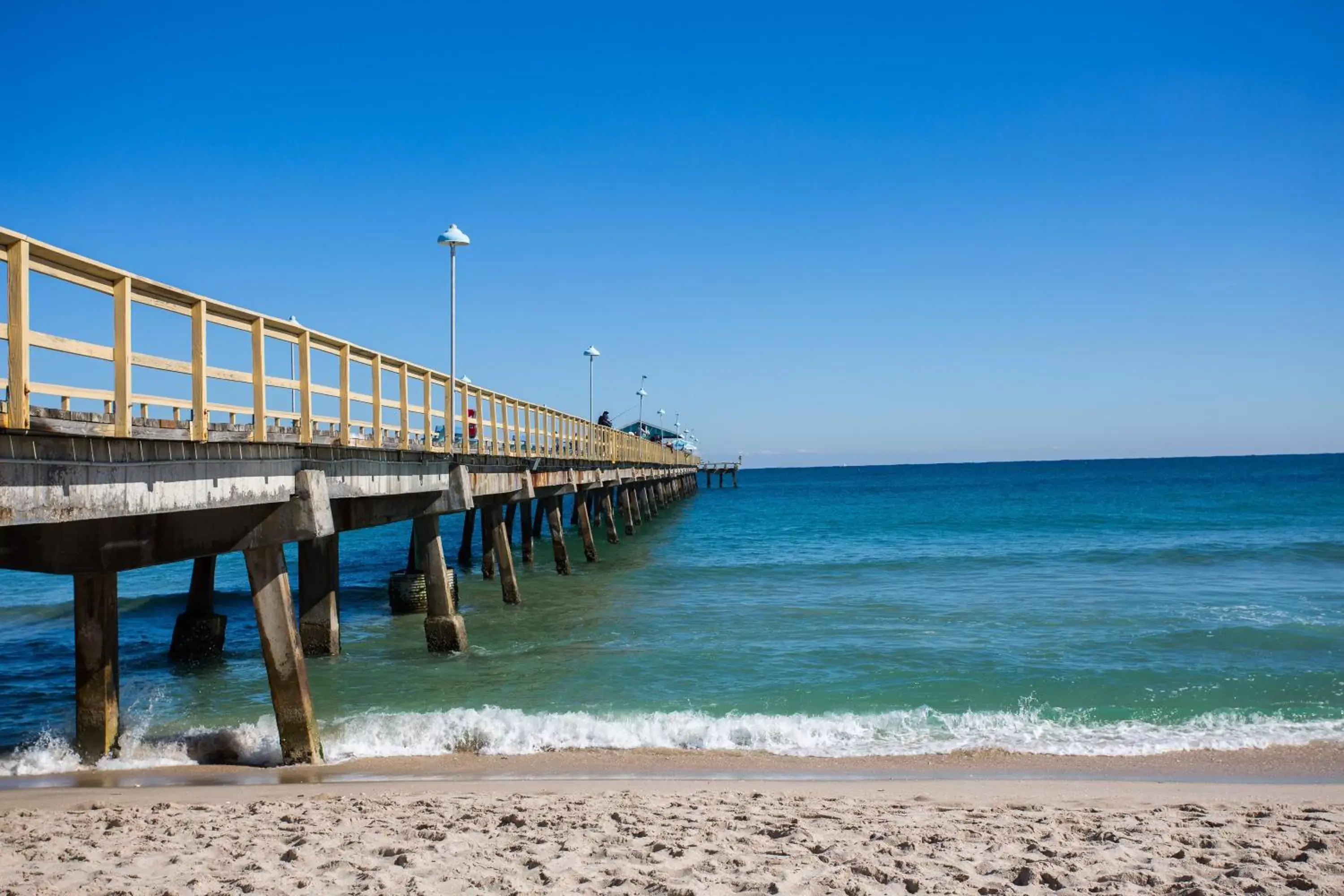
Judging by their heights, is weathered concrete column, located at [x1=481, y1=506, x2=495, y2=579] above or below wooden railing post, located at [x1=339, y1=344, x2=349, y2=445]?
below

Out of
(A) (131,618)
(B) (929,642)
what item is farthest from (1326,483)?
(A) (131,618)

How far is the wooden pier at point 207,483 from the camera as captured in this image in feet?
18.7

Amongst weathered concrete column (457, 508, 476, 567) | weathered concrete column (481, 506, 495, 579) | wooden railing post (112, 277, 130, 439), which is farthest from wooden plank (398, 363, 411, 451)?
weathered concrete column (457, 508, 476, 567)

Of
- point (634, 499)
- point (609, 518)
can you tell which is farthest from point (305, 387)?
point (634, 499)

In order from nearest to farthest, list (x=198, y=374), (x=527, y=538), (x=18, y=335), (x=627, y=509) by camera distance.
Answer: (x=18, y=335) < (x=198, y=374) < (x=527, y=538) < (x=627, y=509)

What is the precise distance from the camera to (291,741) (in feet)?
29.5

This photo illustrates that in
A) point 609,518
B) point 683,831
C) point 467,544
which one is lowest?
point 683,831

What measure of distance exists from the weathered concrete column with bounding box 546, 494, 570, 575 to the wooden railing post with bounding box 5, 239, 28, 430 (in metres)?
19.2

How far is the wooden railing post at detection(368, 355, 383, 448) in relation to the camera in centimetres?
1166

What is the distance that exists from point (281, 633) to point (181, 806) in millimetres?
1813

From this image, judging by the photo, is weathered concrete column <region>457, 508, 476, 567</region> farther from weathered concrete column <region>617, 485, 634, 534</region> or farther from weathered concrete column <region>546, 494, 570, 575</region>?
weathered concrete column <region>617, 485, 634, 534</region>

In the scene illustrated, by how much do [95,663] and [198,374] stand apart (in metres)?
3.75

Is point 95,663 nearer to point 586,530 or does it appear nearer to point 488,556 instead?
point 488,556

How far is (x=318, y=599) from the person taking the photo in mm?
14719
